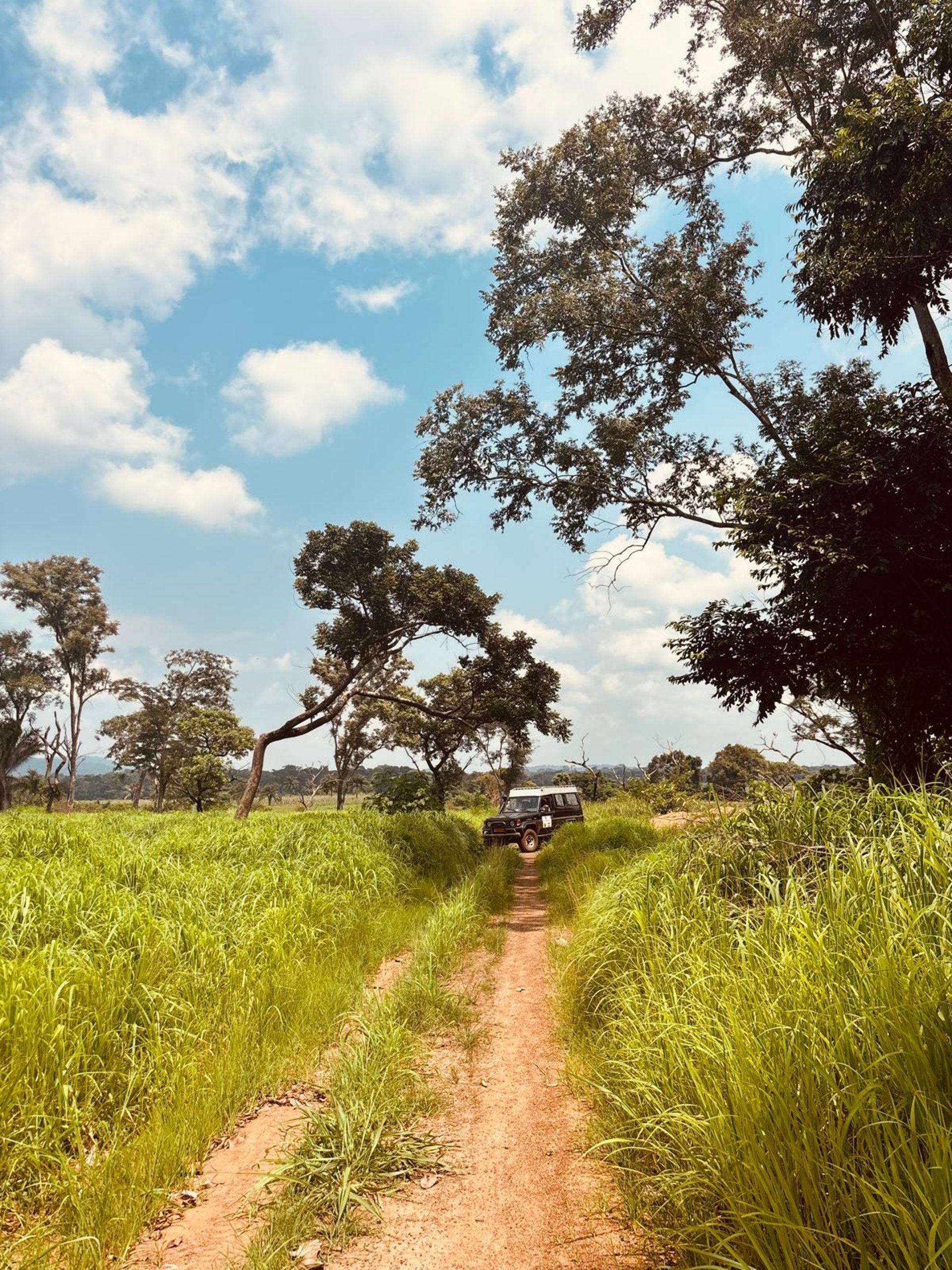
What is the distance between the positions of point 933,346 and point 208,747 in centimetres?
3423

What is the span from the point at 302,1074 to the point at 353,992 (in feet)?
4.44

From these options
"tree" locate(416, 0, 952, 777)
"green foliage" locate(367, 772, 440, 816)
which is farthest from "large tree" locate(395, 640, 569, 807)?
"tree" locate(416, 0, 952, 777)

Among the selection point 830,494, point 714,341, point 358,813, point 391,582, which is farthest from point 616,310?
point 358,813

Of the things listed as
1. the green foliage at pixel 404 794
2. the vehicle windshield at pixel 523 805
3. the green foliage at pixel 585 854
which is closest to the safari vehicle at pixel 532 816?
the vehicle windshield at pixel 523 805

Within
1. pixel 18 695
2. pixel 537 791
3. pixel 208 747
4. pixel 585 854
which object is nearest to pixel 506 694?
pixel 537 791

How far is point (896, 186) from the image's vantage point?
8867mm

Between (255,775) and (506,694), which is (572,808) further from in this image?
(255,775)

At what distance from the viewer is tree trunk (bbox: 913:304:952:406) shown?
11.6 metres

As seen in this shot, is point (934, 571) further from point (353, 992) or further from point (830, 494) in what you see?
point (353, 992)

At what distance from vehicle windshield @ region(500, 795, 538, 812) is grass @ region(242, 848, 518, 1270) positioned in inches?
658

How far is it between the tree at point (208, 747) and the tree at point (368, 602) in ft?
45.8

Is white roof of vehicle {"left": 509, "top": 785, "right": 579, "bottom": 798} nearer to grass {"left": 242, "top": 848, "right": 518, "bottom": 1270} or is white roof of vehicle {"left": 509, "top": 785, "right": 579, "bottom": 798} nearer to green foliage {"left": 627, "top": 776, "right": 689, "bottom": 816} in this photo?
green foliage {"left": 627, "top": 776, "right": 689, "bottom": 816}

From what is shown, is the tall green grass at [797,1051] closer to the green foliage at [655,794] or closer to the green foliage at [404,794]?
the green foliage at [404,794]

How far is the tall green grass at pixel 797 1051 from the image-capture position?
7.50ft
